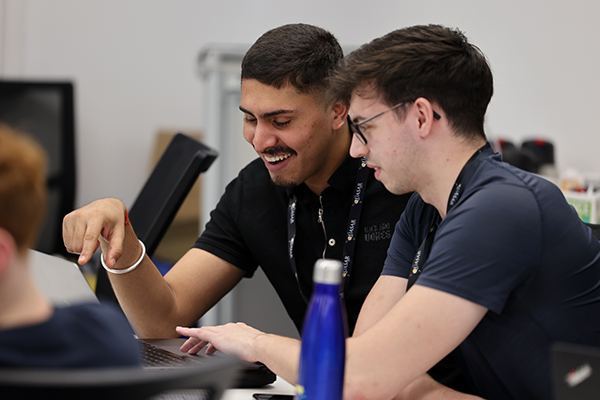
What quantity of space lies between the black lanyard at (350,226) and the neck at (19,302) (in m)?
1.01

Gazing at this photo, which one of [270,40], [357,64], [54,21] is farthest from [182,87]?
[357,64]

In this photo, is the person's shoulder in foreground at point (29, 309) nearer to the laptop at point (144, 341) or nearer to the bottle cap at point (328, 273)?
the bottle cap at point (328, 273)

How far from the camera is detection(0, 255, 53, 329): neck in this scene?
1.83ft

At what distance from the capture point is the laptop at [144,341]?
3.60 ft

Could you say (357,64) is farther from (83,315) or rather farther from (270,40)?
(83,315)

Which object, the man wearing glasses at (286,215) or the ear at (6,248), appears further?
the man wearing glasses at (286,215)

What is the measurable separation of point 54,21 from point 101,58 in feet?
1.25

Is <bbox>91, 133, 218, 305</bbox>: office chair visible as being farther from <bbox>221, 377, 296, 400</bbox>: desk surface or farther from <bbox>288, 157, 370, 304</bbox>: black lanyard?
<bbox>221, 377, 296, 400</bbox>: desk surface

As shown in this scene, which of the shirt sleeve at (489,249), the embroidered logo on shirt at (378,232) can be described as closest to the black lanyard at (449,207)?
the shirt sleeve at (489,249)

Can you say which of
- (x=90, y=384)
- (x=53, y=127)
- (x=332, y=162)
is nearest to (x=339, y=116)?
(x=332, y=162)

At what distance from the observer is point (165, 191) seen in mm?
1664

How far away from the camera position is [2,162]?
0.53m

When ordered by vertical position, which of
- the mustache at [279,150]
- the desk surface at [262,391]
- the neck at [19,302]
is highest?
the mustache at [279,150]

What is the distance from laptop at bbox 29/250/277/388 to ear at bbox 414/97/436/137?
54 cm
